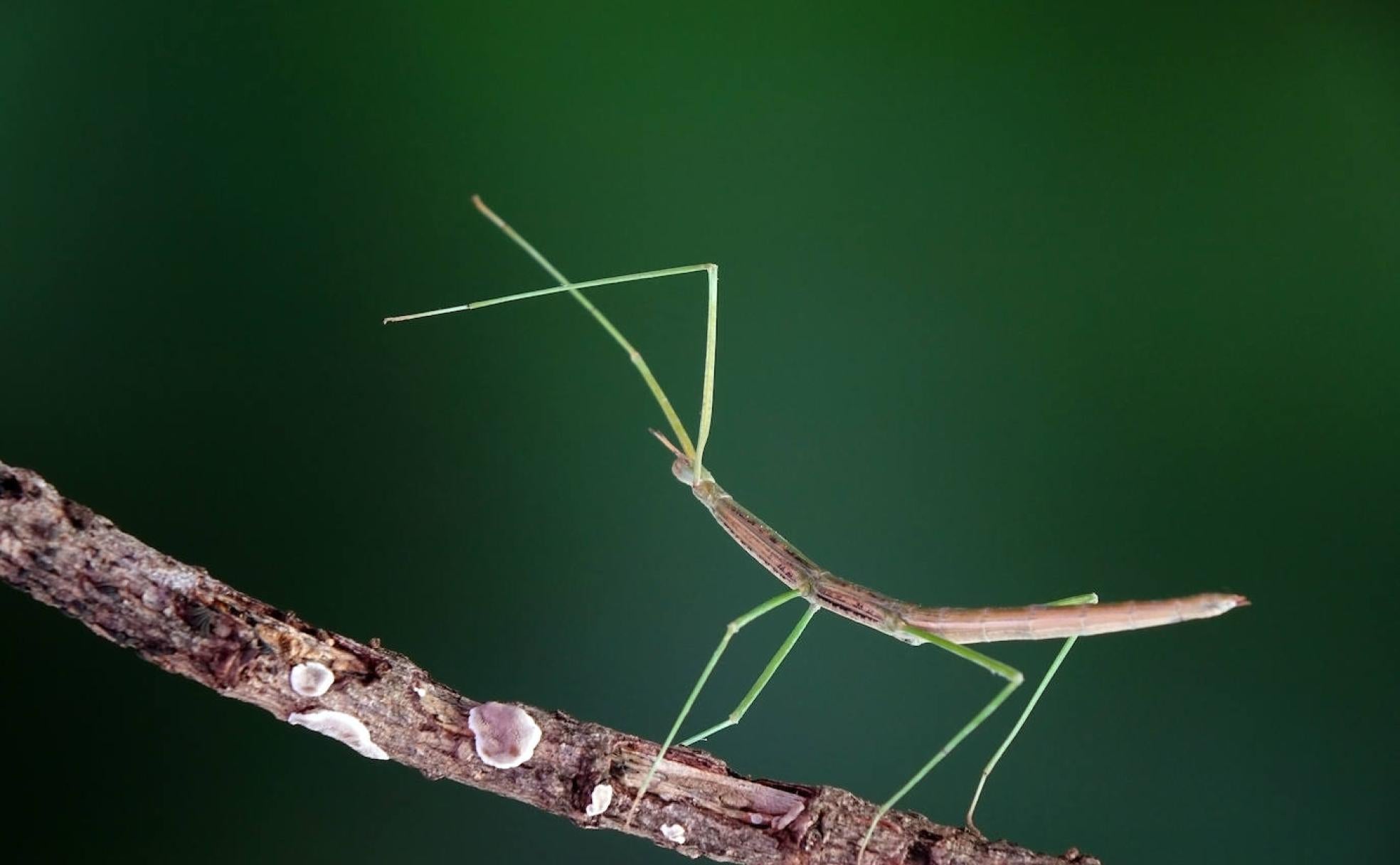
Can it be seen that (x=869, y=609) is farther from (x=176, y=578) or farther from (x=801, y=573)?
(x=176, y=578)

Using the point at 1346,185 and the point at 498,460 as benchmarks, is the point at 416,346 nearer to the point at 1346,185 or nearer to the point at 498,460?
the point at 498,460

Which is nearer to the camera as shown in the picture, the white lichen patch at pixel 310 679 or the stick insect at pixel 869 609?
the white lichen patch at pixel 310 679

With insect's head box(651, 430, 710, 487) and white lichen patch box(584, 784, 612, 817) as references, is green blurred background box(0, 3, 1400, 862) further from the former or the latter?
white lichen patch box(584, 784, 612, 817)

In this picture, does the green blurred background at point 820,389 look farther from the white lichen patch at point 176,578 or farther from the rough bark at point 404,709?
the white lichen patch at point 176,578

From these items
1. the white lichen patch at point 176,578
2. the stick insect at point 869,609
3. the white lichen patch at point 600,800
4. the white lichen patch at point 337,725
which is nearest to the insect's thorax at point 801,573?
the stick insect at point 869,609

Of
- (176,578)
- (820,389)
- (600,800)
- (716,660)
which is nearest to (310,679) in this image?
(176,578)

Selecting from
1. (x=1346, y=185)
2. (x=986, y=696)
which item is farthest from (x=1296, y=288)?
(x=986, y=696)

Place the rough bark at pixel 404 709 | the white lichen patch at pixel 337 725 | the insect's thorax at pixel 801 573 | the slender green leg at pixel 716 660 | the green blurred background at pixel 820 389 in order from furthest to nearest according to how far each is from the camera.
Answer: the green blurred background at pixel 820 389, the insect's thorax at pixel 801 573, the slender green leg at pixel 716 660, the white lichen patch at pixel 337 725, the rough bark at pixel 404 709

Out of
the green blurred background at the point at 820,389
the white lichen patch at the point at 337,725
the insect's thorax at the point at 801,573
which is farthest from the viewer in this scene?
the green blurred background at the point at 820,389
